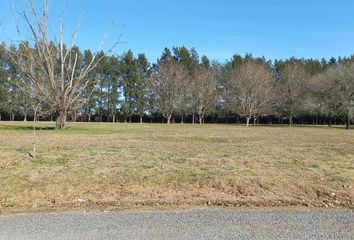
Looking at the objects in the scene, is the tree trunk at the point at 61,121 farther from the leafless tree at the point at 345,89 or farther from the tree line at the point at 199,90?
the leafless tree at the point at 345,89

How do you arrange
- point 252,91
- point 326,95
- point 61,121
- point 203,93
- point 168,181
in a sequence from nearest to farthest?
1. point 168,181
2. point 61,121
3. point 326,95
4. point 252,91
5. point 203,93

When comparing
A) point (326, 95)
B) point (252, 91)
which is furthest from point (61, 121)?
point (326, 95)

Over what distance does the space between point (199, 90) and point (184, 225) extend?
7928cm

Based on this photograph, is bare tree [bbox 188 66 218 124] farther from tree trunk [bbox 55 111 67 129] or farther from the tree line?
tree trunk [bbox 55 111 67 129]

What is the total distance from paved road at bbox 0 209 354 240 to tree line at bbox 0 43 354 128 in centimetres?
5699

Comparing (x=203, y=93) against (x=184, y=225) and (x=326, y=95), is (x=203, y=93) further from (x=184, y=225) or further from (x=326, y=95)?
(x=184, y=225)

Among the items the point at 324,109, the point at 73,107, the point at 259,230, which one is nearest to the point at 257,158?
the point at 259,230

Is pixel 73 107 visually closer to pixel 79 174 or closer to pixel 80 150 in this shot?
pixel 80 150

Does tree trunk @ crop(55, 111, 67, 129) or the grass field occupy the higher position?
tree trunk @ crop(55, 111, 67, 129)

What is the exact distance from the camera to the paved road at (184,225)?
6117 millimetres

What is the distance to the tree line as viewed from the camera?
230ft

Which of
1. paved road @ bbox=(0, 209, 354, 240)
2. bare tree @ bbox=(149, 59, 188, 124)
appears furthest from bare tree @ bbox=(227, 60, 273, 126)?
paved road @ bbox=(0, 209, 354, 240)

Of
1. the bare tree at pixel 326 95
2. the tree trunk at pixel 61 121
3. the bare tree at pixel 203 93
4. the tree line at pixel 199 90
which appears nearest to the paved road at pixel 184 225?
the tree trunk at pixel 61 121

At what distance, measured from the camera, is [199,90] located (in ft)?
281
